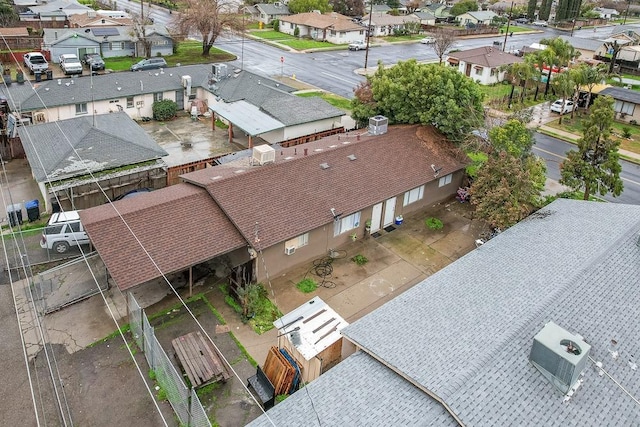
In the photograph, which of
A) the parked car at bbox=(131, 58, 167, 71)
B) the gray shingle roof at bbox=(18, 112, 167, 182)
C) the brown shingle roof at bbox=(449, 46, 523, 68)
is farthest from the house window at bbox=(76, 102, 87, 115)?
the brown shingle roof at bbox=(449, 46, 523, 68)

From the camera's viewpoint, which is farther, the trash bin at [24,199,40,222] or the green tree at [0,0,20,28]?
the green tree at [0,0,20,28]

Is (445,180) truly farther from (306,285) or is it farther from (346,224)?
(306,285)

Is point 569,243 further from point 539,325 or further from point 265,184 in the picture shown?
point 265,184

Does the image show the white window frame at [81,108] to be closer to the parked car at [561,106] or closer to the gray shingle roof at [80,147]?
the gray shingle roof at [80,147]

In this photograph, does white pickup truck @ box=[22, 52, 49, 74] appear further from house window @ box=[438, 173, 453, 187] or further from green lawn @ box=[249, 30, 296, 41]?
house window @ box=[438, 173, 453, 187]

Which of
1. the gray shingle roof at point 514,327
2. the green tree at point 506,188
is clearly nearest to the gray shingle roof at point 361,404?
the gray shingle roof at point 514,327

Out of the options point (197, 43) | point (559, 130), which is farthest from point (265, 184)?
point (197, 43)
